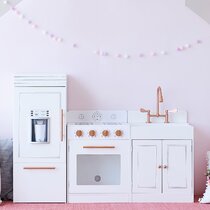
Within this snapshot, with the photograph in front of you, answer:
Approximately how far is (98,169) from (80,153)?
395mm

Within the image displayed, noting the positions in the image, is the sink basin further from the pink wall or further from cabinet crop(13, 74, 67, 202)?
cabinet crop(13, 74, 67, 202)

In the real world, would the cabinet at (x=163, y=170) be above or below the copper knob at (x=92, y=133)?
below

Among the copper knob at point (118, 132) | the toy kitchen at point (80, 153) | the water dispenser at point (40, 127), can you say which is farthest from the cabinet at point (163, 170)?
the water dispenser at point (40, 127)

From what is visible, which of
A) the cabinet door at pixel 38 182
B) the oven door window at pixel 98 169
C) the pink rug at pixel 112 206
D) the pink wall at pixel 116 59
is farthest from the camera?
the pink wall at pixel 116 59

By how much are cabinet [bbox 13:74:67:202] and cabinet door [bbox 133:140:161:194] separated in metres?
0.66

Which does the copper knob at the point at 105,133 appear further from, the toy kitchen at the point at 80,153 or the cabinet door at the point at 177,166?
the cabinet door at the point at 177,166

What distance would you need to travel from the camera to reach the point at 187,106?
15.9 ft

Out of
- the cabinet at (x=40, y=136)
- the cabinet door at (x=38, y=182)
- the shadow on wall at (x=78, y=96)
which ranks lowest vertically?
the cabinet door at (x=38, y=182)

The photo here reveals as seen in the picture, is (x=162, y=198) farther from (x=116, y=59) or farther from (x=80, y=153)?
(x=116, y=59)

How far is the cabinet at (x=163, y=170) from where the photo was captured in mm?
4445

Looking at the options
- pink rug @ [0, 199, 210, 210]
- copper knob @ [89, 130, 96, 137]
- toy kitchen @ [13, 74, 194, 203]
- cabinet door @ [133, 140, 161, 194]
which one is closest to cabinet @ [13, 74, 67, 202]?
toy kitchen @ [13, 74, 194, 203]

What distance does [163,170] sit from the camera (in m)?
4.45

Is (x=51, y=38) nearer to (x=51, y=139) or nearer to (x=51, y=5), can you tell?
(x=51, y=5)

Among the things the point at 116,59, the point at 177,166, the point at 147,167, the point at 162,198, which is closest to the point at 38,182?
the point at 147,167
